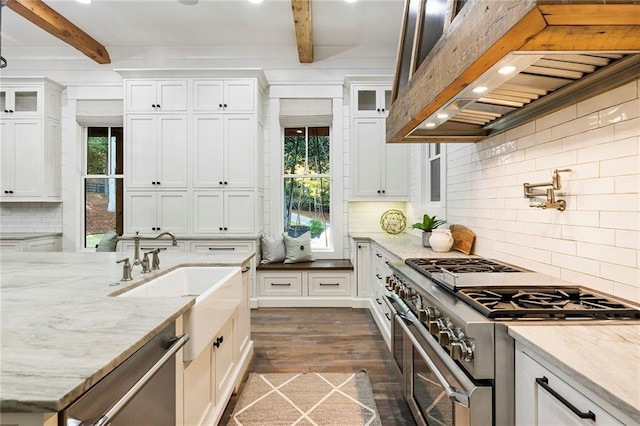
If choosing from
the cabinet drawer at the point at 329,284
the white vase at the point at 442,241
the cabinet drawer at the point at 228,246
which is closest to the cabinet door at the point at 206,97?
the cabinet drawer at the point at 228,246

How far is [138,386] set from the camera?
1.00 meters

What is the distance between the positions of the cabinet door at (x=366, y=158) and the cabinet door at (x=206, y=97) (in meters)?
1.74

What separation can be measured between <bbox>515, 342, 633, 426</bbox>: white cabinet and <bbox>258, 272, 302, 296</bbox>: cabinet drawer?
128 inches

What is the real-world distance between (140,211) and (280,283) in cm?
197

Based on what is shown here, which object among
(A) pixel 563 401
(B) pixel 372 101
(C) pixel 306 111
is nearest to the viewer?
(A) pixel 563 401

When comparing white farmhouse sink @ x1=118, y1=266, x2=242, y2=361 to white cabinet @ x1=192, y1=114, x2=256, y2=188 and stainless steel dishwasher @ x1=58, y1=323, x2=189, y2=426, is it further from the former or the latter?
white cabinet @ x1=192, y1=114, x2=256, y2=188

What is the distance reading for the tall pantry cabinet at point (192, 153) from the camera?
4.20 metres

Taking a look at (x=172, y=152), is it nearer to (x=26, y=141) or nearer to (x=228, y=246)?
(x=228, y=246)

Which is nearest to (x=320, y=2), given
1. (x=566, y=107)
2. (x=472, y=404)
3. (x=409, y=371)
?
(x=566, y=107)

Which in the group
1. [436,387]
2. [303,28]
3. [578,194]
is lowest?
[436,387]

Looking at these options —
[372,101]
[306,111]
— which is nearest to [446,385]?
[372,101]

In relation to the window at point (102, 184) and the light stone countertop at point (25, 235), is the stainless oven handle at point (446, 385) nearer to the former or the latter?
the window at point (102, 184)

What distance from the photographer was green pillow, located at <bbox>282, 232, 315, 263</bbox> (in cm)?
433

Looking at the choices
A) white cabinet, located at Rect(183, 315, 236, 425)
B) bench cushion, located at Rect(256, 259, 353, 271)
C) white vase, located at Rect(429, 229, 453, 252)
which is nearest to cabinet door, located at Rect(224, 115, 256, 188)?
bench cushion, located at Rect(256, 259, 353, 271)
